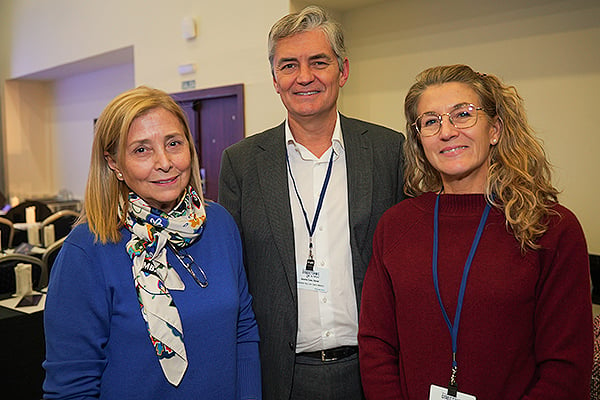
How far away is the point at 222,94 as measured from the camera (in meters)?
Answer: 5.80

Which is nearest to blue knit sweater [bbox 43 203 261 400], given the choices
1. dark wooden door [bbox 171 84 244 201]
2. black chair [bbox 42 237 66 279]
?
black chair [bbox 42 237 66 279]

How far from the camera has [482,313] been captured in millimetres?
1291

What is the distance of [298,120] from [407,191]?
19.0 inches

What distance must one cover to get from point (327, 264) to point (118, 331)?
73 centimetres

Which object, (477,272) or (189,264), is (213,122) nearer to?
(189,264)

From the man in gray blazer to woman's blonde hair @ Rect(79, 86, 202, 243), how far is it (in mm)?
537

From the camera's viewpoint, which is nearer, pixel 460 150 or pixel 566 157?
pixel 460 150

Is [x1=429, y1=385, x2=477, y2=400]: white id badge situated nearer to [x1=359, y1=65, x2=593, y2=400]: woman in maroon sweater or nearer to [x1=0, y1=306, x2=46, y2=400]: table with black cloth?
[x1=359, y1=65, x2=593, y2=400]: woman in maroon sweater

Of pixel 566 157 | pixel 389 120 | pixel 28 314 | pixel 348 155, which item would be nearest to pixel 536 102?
pixel 566 157

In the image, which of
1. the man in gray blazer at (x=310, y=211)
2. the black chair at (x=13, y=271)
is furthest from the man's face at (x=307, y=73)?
the black chair at (x=13, y=271)

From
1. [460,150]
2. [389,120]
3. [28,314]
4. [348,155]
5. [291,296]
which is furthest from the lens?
[389,120]

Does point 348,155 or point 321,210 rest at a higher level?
point 348,155

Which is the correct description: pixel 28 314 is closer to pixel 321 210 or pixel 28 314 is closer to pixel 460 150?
pixel 321 210

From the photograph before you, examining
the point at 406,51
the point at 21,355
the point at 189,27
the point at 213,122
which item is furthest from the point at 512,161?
the point at 189,27
